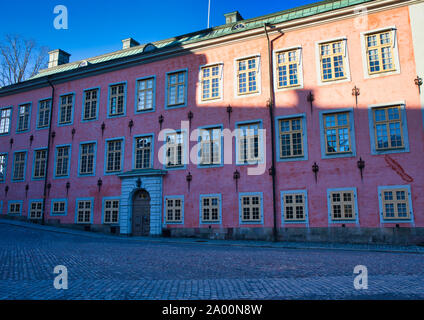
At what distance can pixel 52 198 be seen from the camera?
2442cm

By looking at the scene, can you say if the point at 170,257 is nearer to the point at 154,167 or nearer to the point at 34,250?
the point at 34,250

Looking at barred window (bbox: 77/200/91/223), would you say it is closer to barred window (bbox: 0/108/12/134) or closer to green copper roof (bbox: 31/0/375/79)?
barred window (bbox: 0/108/12/134)

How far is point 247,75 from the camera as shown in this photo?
20188mm

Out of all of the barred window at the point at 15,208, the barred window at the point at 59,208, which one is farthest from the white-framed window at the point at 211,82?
the barred window at the point at 15,208

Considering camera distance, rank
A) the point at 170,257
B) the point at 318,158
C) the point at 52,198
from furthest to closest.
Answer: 1. the point at 52,198
2. the point at 318,158
3. the point at 170,257

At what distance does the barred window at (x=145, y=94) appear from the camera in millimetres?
22744

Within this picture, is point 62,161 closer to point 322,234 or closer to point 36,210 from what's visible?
point 36,210

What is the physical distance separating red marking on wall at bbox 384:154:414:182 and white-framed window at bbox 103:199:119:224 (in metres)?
15.9

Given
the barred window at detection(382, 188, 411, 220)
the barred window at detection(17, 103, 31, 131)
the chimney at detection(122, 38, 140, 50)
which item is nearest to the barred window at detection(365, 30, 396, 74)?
the barred window at detection(382, 188, 411, 220)

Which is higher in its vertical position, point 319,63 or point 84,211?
Answer: point 319,63

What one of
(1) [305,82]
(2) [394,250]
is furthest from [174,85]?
(2) [394,250]

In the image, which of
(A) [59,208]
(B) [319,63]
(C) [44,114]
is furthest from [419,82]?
(C) [44,114]

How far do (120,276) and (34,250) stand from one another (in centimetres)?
655

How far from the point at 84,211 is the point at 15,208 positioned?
6.65 metres
